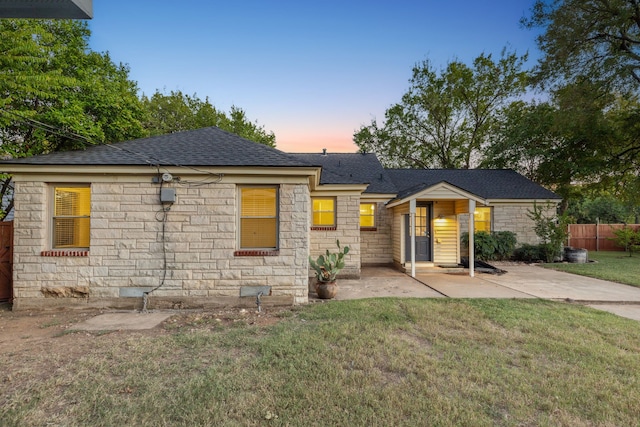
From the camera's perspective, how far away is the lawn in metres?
2.37

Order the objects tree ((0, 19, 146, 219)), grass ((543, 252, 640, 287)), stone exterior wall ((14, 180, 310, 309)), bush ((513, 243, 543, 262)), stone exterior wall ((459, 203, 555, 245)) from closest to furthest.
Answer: stone exterior wall ((14, 180, 310, 309)), tree ((0, 19, 146, 219)), grass ((543, 252, 640, 287)), bush ((513, 243, 543, 262)), stone exterior wall ((459, 203, 555, 245))

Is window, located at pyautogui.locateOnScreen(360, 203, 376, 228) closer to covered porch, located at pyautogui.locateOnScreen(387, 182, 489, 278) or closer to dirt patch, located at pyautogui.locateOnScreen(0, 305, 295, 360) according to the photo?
covered porch, located at pyautogui.locateOnScreen(387, 182, 489, 278)

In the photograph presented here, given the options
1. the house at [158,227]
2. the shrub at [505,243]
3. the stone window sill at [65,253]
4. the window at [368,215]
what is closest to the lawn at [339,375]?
the house at [158,227]

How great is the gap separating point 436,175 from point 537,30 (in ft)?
30.6

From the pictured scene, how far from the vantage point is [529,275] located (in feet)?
30.3

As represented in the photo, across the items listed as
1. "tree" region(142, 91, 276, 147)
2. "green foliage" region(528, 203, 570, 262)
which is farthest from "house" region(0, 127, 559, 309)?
"tree" region(142, 91, 276, 147)

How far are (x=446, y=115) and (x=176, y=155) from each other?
82.6 feet

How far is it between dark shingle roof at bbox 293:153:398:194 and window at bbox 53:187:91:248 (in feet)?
20.6

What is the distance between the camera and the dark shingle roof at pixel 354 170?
10172 millimetres

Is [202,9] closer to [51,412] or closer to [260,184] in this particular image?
[260,184]

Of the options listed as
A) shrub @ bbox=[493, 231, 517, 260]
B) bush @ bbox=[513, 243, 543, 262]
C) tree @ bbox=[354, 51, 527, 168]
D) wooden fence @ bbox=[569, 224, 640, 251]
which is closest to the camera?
shrub @ bbox=[493, 231, 517, 260]

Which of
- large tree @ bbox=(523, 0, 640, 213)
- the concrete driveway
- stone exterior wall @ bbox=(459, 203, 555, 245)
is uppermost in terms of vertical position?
large tree @ bbox=(523, 0, 640, 213)

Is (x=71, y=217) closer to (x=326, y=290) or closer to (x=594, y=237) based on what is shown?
(x=326, y=290)

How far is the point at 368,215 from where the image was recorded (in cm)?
1137
